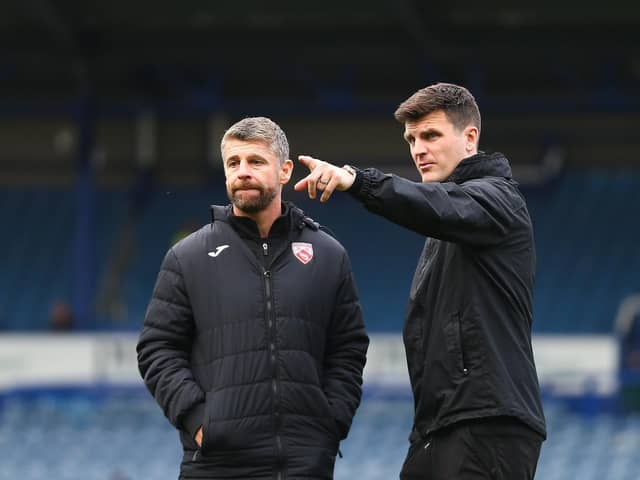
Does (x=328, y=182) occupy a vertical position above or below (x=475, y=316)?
above

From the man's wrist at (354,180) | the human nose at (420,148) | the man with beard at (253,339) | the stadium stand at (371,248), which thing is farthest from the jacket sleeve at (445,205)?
the stadium stand at (371,248)

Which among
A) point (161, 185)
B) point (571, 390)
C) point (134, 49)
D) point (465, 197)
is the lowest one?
point (571, 390)

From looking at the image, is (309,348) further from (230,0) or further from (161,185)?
(161,185)

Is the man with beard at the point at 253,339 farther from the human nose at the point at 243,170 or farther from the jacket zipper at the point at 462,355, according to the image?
the jacket zipper at the point at 462,355

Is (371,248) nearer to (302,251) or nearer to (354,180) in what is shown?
(302,251)

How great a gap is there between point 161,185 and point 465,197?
56.8ft

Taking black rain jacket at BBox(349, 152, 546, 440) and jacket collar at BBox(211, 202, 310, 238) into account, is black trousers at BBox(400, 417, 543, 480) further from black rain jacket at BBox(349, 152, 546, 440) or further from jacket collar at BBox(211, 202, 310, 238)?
jacket collar at BBox(211, 202, 310, 238)

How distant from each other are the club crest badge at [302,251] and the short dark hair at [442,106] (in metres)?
0.52

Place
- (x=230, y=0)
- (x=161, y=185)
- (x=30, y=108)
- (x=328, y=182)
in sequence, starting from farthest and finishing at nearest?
(x=161, y=185), (x=30, y=108), (x=230, y=0), (x=328, y=182)

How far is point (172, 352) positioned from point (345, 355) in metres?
0.55

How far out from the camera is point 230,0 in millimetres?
16562

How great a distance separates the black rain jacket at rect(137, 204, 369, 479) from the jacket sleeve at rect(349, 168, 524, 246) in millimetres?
508

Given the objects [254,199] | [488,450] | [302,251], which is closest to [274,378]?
[302,251]

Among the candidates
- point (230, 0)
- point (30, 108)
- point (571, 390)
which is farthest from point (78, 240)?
point (571, 390)
